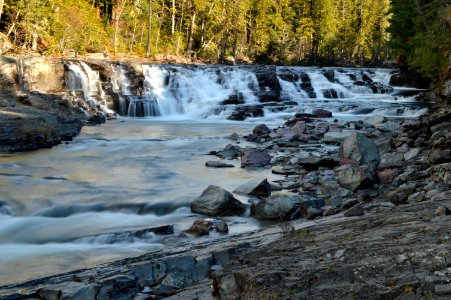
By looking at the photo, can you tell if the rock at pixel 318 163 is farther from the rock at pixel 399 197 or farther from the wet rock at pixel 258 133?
the wet rock at pixel 258 133

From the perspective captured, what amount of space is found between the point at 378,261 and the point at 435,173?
562 centimetres

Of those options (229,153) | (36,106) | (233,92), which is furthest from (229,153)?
(233,92)

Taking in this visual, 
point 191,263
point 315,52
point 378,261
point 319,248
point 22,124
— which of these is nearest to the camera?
point 378,261

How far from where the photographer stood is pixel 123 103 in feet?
88.5

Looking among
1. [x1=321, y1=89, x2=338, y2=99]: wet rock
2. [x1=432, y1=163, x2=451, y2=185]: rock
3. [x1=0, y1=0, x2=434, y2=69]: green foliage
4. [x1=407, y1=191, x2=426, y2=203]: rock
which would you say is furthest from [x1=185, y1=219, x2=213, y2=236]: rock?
[x1=321, y1=89, x2=338, y2=99]: wet rock

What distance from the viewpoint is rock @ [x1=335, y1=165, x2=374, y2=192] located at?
8.98 meters

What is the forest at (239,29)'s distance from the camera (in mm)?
32469

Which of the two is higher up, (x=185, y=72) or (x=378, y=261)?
(x=185, y=72)

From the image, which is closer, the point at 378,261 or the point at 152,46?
the point at 378,261

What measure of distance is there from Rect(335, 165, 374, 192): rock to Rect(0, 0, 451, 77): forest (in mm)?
7669

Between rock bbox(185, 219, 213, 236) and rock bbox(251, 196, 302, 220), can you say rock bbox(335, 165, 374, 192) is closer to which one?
rock bbox(251, 196, 302, 220)

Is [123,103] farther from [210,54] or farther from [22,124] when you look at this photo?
[210,54]

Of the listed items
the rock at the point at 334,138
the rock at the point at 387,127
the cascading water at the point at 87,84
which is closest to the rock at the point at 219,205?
the rock at the point at 334,138

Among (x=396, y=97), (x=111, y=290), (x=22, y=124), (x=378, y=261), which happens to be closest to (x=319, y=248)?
(x=378, y=261)
